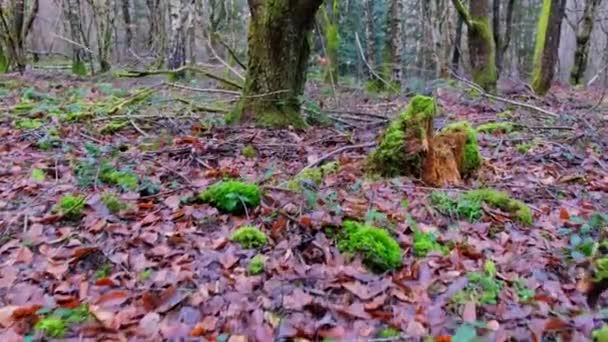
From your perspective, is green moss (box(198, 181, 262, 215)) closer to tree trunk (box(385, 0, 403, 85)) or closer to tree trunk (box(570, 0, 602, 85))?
tree trunk (box(385, 0, 403, 85))

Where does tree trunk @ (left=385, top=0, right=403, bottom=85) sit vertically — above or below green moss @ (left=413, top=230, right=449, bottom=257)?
above

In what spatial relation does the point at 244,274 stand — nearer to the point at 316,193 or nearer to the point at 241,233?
the point at 241,233

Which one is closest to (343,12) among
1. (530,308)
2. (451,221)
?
(451,221)

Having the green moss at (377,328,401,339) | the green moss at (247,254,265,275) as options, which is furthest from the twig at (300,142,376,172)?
the green moss at (377,328,401,339)

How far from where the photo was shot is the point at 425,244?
138 inches

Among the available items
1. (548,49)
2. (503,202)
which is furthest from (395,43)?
(503,202)

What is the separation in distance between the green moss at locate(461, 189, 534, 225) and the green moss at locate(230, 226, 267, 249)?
1.81 metres

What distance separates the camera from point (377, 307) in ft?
9.23

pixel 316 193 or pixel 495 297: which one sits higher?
pixel 316 193

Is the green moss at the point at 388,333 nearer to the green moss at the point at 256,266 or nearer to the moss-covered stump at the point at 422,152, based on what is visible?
the green moss at the point at 256,266

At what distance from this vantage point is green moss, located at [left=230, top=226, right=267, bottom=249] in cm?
341

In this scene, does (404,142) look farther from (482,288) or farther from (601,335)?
(601,335)

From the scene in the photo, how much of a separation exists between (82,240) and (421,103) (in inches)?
126

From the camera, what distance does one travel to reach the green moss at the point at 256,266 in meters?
3.11
